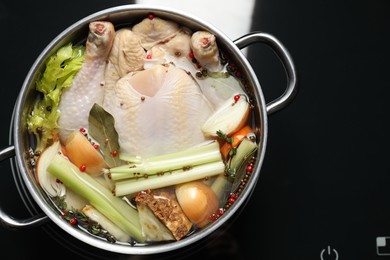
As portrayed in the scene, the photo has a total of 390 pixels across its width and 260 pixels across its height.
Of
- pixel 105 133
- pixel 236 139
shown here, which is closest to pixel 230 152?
pixel 236 139

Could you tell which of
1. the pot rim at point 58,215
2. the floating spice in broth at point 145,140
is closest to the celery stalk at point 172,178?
the floating spice in broth at point 145,140

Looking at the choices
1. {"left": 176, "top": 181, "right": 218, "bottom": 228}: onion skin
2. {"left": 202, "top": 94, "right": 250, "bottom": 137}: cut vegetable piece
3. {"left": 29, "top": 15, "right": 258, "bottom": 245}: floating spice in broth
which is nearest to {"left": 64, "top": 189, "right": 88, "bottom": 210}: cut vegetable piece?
{"left": 29, "top": 15, "right": 258, "bottom": 245}: floating spice in broth

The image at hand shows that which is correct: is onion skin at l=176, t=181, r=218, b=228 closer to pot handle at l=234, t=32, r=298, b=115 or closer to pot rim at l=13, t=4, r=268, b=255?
pot rim at l=13, t=4, r=268, b=255

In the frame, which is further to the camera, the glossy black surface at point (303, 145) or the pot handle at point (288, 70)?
the glossy black surface at point (303, 145)

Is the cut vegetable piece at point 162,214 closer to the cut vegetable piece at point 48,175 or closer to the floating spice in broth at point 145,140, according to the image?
the floating spice in broth at point 145,140

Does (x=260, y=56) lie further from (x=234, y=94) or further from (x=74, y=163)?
(x=74, y=163)

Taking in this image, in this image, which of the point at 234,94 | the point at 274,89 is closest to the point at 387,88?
the point at 274,89
